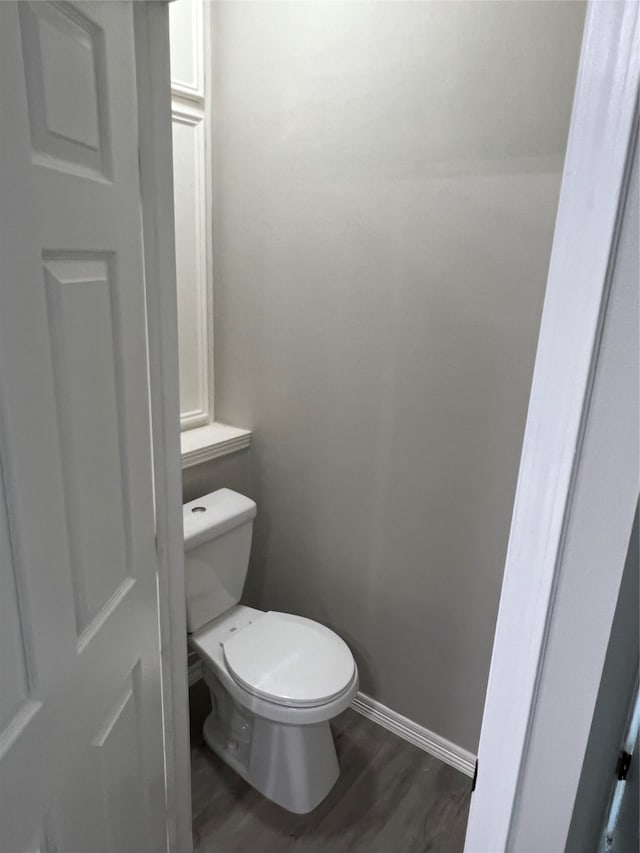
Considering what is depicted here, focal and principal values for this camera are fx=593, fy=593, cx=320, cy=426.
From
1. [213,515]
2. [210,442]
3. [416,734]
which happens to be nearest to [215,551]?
[213,515]

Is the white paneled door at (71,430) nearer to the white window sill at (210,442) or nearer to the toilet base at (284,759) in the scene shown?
the toilet base at (284,759)

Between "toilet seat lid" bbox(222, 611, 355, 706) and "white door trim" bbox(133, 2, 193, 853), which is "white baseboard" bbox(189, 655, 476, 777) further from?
"white door trim" bbox(133, 2, 193, 853)

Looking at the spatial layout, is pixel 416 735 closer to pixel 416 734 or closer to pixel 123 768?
pixel 416 734

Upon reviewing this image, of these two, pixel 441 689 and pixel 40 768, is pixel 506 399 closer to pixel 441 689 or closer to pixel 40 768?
pixel 441 689

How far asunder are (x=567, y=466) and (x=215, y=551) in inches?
59.6

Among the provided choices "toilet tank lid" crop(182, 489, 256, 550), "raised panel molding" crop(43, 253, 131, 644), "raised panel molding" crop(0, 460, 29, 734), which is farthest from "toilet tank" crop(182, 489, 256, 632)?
"raised panel molding" crop(0, 460, 29, 734)

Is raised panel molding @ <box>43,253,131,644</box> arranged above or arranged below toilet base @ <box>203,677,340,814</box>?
above

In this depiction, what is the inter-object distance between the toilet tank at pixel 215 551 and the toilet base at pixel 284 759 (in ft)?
1.09

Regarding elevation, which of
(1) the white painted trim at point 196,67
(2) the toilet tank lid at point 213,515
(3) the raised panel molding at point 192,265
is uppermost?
(1) the white painted trim at point 196,67

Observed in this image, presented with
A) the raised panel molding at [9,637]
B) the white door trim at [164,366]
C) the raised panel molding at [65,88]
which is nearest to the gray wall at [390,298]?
the white door trim at [164,366]

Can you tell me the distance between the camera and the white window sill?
1.98 meters

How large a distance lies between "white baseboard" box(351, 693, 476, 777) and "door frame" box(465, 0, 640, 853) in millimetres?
1448

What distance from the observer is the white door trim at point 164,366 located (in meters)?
1.05

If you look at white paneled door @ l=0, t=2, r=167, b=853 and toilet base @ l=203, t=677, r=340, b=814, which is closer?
white paneled door @ l=0, t=2, r=167, b=853
